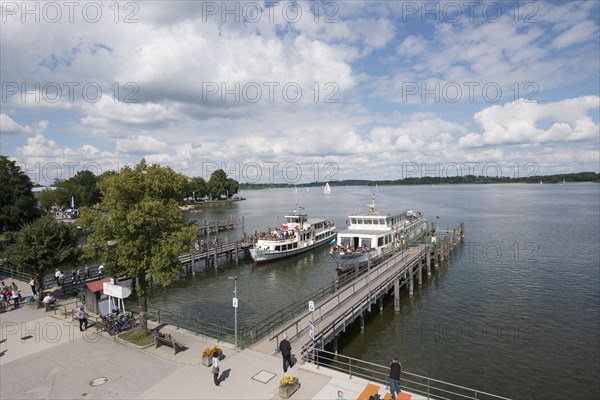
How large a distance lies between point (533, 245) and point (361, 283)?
39507mm

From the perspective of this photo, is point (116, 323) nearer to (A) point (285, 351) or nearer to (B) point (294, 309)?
(B) point (294, 309)

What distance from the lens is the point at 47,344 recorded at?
1980 centimetres

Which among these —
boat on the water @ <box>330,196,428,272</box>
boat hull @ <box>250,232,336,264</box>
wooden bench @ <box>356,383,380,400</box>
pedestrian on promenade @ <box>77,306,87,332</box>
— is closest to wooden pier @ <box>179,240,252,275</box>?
boat hull @ <box>250,232,336,264</box>

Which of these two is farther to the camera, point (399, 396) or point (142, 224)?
point (142, 224)

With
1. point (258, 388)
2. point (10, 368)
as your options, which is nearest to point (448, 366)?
point (258, 388)

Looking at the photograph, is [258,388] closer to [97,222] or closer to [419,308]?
[97,222]

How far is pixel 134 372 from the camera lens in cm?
1648

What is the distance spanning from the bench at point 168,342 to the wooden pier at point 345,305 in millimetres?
3682

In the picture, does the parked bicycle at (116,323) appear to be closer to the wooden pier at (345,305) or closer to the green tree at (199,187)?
the wooden pier at (345,305)

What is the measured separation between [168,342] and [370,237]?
28866 millimetres

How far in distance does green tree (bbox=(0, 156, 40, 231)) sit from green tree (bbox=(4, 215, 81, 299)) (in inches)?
Answer: 1590

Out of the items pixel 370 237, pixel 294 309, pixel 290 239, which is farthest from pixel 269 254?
pixel 294 309

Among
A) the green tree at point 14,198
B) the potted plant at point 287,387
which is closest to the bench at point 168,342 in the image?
the potted plant at point 287,387

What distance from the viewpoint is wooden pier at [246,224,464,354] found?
20.3m
